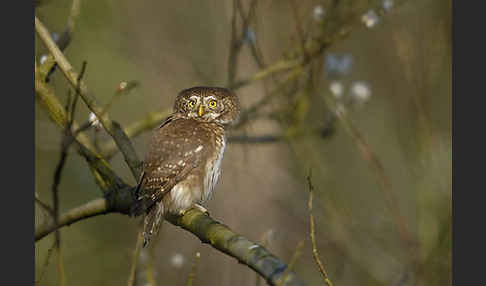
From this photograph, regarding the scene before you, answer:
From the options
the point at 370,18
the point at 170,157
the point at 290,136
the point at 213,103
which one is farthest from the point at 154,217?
the point at 370,18

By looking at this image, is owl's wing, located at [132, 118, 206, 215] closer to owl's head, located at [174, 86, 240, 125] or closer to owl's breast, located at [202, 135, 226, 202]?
owl's breast, located at [202, 135, 226, 202]

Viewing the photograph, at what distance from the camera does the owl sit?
431cm

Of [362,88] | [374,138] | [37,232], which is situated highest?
[37,232]

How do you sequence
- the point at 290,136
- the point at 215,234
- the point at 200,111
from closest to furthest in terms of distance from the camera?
the point at 215,234 → the point at 200,111 → the point at 290,136

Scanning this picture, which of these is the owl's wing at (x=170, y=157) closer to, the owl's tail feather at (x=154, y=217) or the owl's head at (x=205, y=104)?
the owl's tail feather at (x=154, y=217)

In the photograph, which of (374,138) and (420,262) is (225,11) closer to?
(374,138)

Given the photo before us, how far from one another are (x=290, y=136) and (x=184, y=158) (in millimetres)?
1603

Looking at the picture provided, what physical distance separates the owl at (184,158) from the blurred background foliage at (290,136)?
303mm

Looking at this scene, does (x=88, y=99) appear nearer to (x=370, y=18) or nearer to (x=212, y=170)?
(x=212, y=170)

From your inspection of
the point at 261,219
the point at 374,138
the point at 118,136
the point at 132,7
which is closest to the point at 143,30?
the point at 132,7

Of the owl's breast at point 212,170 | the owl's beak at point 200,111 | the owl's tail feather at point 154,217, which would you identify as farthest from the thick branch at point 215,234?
the owl's beak at point 200,111

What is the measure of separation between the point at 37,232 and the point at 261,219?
5.13m

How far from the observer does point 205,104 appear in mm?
5023

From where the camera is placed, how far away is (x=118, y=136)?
388 centimetres
